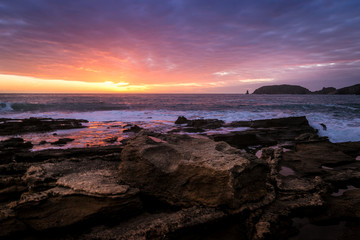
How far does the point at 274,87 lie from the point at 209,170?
195432 millimetres

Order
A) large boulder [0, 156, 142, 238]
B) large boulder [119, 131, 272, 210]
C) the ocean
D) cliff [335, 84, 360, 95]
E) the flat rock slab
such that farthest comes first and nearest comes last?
1. cliff [335, 84, 360, 95]
2. the ocean
3. large boulder [119, 131, 272, 210]
4. large boulder [0, 156, 142, 238]
5. the flat rock slab

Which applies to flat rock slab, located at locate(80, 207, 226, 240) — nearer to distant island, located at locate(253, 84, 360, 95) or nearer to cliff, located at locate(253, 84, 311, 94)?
distant island, located at locate(253, 84, 360, 95)

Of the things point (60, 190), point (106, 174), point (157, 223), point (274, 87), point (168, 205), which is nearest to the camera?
point (157, 223)

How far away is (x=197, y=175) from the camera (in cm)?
351

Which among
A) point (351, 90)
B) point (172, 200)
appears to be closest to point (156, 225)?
point (172, 200)

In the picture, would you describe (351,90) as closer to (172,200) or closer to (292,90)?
(292,90)

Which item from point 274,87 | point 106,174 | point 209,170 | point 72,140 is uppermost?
point 274,87

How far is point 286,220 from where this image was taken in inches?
133

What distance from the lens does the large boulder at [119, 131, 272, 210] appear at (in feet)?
10.9

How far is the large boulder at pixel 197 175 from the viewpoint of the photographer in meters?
3.33

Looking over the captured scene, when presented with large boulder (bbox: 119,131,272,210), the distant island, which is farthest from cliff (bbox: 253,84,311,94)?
large boulder (bbox: 119,131,272,210)

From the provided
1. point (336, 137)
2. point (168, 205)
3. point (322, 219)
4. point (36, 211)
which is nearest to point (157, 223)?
point (168, 205)

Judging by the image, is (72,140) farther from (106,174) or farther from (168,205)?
(168,205)

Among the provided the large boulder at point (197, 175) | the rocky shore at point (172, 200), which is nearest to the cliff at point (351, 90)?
the rocky shore at point (172, 200)
